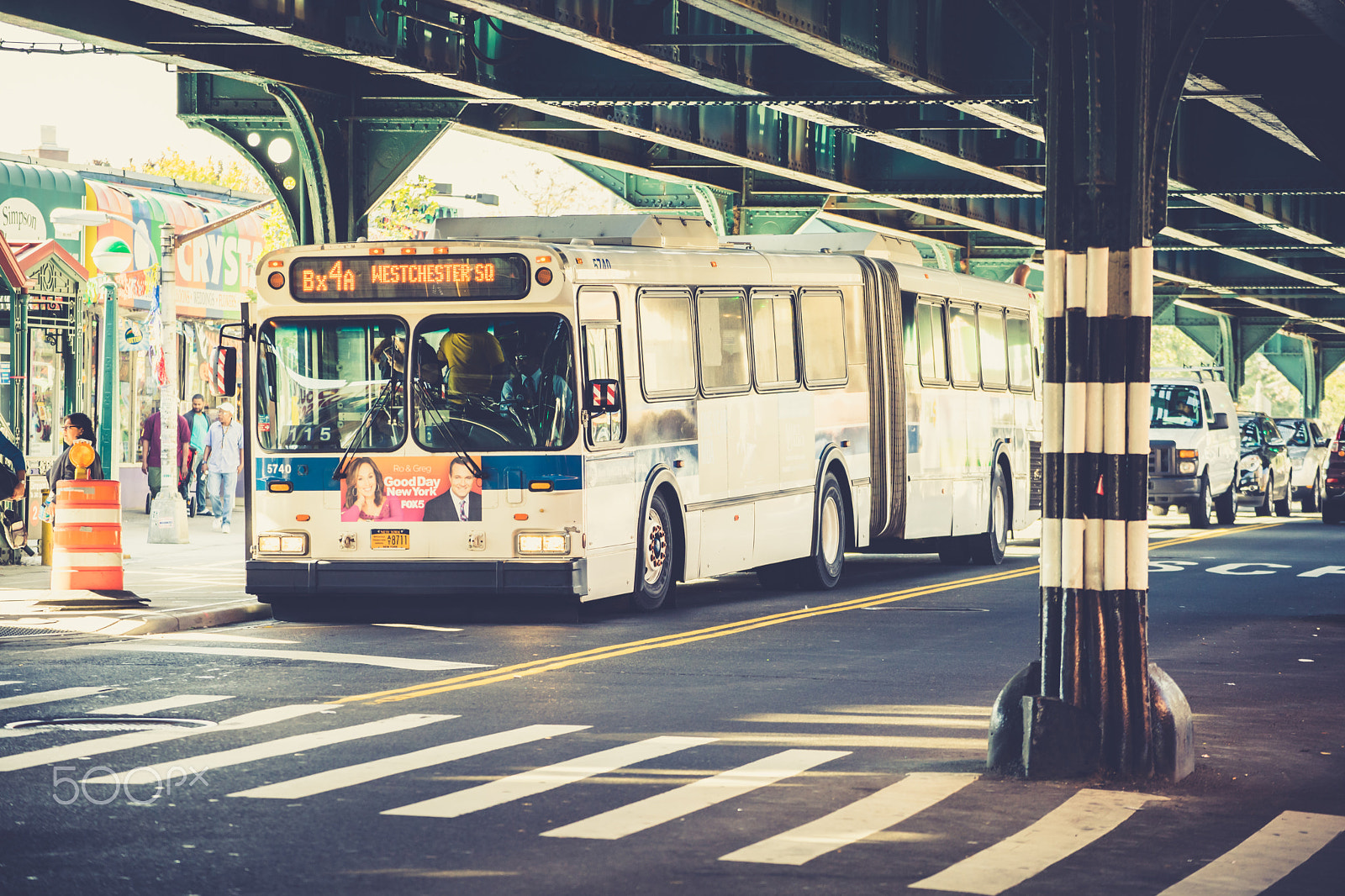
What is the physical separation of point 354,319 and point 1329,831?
1019 cm

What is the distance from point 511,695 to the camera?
12039 mm

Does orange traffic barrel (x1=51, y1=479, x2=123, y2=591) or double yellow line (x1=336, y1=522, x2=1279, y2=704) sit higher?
orange traffic barrel (x1=51, y1=479, x2=123, y2=591)

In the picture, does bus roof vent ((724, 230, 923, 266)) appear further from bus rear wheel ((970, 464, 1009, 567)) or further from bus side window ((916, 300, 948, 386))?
bus rear wheel ((970, 464, 1009, 567))

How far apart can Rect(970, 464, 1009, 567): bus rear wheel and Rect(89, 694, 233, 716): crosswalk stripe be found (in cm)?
1435

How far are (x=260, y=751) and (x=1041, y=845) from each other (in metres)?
3.98

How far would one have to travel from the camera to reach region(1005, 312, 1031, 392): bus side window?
86.8 ft

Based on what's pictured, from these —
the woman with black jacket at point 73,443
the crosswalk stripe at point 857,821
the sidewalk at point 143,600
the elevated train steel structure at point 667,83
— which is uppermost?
the elevated train steel structure at point 667,83

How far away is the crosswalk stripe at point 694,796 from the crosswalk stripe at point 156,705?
3.63 meters

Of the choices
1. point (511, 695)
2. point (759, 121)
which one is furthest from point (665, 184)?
point (511, 695)

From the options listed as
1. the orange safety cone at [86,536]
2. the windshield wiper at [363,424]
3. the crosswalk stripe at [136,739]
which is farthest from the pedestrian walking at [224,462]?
the crosswalk stripe at [136,739]

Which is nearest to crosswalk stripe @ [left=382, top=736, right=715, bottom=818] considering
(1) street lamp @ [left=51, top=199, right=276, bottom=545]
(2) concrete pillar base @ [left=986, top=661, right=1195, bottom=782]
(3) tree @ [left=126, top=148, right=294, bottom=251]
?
(2) concrete pillar base @ [left=986, top=661, right=1195, bottom=782]

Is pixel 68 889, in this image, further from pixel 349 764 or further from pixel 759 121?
pixel 759 121

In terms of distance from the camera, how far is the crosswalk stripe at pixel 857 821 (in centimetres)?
762

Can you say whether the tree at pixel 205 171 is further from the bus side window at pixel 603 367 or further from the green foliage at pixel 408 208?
the bus side window at pixel 603 367
